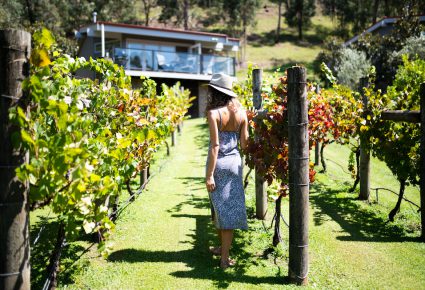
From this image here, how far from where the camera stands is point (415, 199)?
25.2 feet

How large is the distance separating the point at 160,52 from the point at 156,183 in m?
15.7

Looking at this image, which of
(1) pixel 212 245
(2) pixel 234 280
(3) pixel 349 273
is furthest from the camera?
(1) pixel 212 245

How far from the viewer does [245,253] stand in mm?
4547

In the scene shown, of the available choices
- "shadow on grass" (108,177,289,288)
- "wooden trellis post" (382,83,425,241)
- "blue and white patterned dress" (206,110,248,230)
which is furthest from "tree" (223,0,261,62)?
"blue and white patterned dress" (206,110,248,230)

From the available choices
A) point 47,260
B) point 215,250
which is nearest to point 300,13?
point 215,250

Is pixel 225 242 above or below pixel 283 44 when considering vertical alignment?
below

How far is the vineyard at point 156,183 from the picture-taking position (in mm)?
2533

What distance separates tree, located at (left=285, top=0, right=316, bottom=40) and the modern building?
30849mm

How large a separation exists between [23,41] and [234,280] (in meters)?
2.80

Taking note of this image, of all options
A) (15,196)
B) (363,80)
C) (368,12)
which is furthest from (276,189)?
(368,12)

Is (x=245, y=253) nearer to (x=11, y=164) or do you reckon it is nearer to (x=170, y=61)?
(x=11, y=164)

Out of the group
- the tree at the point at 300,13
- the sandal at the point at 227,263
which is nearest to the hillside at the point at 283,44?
the tree at the point at 300,13

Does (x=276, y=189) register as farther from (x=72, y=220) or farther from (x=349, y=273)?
(x=72, y=220)

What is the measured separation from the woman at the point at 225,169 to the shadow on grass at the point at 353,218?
1922mm
